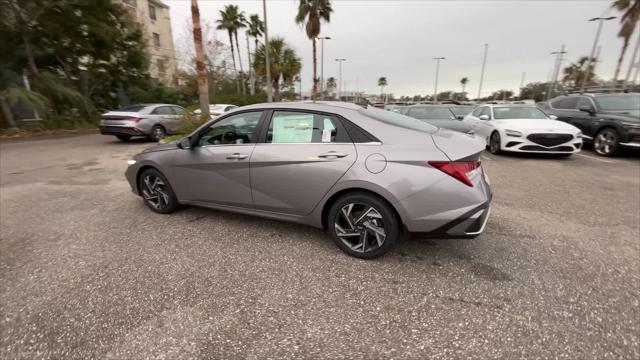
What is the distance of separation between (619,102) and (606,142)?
127cm

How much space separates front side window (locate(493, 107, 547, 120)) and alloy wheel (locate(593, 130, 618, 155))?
4.96 ft

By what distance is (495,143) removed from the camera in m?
7.96

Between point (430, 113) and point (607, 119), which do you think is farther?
point (430, 113)

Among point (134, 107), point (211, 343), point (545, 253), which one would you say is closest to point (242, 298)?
point (211, 343)

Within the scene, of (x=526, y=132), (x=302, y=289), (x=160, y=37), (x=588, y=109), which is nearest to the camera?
(x=302, y=289)

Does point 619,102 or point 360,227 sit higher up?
point 619,102

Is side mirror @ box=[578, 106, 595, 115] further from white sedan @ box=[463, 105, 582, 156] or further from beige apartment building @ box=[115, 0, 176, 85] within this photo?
beige apartment building @ box=[115, 0, 176, 85]

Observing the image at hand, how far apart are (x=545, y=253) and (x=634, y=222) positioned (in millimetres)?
1861

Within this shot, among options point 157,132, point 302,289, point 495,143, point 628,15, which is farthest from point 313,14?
point 302,289

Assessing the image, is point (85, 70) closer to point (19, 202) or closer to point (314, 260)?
point (19, 202)

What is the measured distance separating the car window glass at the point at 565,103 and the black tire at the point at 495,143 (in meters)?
3.25

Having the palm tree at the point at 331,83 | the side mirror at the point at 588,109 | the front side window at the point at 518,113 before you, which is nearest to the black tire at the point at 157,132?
the front side window at the point at 518,113

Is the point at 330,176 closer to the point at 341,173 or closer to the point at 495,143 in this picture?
the point at 341,173

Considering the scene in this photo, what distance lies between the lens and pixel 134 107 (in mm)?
10375
